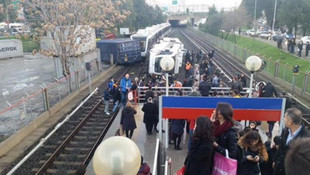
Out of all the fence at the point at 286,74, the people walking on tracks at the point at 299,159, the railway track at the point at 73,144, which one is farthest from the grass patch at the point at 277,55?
the people walking on tracks at the point at 299,159

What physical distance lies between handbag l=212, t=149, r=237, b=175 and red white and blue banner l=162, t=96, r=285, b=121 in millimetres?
3162

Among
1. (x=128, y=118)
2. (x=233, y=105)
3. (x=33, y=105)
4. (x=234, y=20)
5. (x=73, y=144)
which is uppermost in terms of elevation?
(x=234, y=20)

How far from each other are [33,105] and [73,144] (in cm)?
324

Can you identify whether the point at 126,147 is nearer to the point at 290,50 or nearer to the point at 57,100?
the point at 57,100

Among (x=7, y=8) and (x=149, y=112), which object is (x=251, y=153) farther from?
(x=7, y=8)

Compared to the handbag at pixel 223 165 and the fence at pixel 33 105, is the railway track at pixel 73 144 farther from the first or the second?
the handbag at pixel 223 165

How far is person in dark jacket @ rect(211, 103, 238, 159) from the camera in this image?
4016mm

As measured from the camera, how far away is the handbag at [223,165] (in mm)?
3791

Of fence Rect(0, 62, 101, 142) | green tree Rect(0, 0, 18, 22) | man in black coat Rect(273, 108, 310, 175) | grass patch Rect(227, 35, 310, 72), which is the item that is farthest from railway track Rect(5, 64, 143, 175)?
grass patch Rect(227, 35, 310, 72)

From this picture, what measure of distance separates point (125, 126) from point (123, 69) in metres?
16.6

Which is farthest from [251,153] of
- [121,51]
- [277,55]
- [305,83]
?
[277,55]

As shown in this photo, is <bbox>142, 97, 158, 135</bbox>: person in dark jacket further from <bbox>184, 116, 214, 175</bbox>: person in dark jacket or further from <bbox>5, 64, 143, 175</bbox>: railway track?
<bbox>184, 116, 214, 175</bbox>: person in dark jacket

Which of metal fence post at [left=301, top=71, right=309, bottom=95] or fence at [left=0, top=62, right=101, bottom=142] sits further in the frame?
metal fence post at [left=301, top=71, right=309, bottom=95]

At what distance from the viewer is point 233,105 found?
23.7 feet
